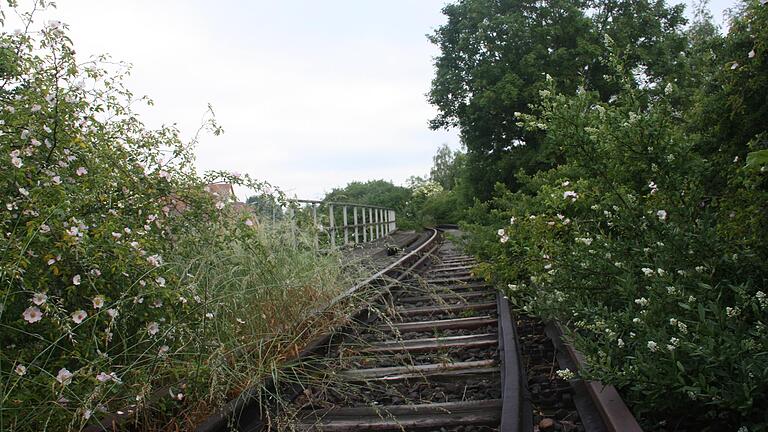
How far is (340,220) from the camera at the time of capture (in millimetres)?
13461

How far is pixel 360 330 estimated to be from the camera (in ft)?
15.1

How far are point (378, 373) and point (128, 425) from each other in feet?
4.80

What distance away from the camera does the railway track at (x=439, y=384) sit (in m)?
2.60

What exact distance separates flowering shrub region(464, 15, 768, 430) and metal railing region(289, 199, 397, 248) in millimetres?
3019

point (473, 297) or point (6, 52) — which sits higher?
point (6, 52)

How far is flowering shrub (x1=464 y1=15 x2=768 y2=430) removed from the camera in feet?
6.61

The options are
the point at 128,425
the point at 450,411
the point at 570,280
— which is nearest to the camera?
the point at 128,425

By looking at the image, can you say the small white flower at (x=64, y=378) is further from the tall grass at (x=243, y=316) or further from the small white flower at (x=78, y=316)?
the tall grass at (x=243, y=316)

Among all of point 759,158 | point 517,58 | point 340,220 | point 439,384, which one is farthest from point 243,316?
point 517,58

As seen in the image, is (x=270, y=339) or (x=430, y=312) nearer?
(x=270, y=339)

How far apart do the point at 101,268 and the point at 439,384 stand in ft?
6.21

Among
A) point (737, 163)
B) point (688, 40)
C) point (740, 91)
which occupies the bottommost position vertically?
point (737, 163)

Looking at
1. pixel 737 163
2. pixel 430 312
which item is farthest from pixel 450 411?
pixel 430 312

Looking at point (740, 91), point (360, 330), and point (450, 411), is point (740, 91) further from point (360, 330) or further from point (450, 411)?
point (360, 330)
